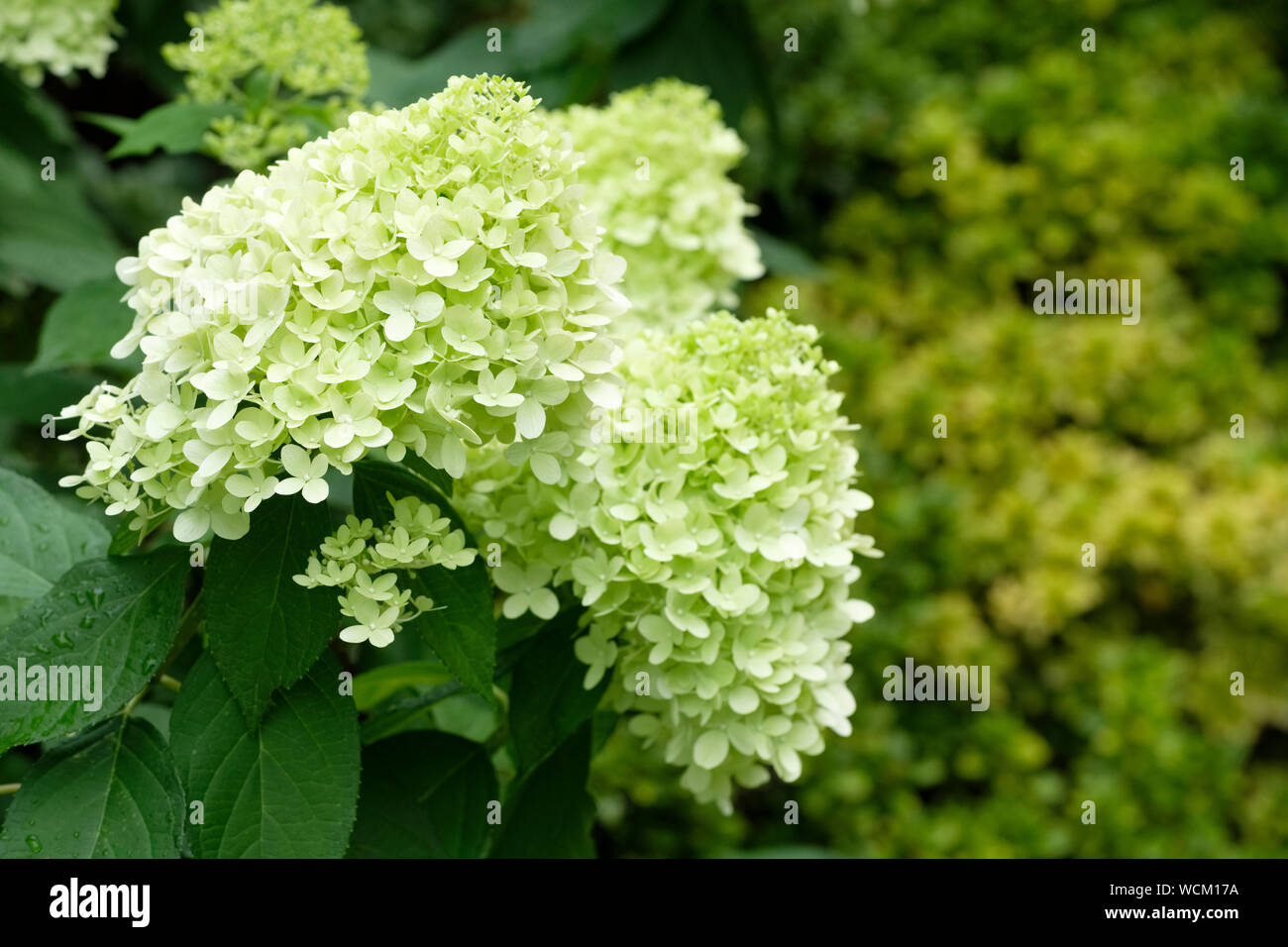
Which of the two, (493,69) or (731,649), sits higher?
(493,69)

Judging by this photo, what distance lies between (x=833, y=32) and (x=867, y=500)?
8.45 feet

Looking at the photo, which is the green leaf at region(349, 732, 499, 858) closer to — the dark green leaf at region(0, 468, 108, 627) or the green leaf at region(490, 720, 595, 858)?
the green leaf at region(490, 720, 595, 858)

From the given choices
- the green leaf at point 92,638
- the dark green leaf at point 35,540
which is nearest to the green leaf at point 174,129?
the dark green leaf at point 35,540

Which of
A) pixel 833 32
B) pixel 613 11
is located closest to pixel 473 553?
pixel 613 11

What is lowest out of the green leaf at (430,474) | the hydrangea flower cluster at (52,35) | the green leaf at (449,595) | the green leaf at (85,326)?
the green leaf at (449,595)

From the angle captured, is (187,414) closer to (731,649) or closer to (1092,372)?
(731,649)

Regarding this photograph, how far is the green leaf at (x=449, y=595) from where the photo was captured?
84 cm

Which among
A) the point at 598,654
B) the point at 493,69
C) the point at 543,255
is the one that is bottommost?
the point at 598,654

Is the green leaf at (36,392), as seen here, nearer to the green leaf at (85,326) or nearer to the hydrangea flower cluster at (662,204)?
the green leaf at (85,326)

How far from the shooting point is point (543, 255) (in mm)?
815

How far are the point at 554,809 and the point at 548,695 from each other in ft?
0.40

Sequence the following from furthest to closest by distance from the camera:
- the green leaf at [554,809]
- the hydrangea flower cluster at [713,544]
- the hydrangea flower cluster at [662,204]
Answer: the hydrangea flower cluster at [662,204] < the green leaf at [554,809] < the hydrangea flower cluster at [713,544]

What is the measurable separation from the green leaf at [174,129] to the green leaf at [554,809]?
2.40ft
